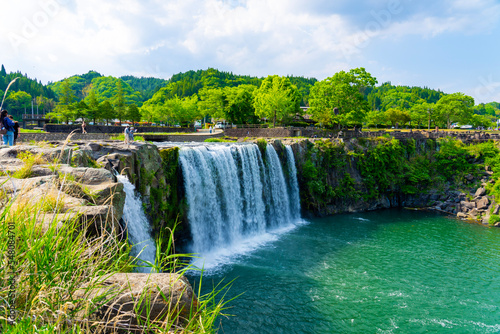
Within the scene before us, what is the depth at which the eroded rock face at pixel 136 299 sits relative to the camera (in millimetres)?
2896

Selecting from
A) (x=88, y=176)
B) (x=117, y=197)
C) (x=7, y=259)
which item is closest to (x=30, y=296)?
(x=7, y=259)

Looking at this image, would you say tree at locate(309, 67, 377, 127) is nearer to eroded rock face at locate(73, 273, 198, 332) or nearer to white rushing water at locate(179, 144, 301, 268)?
white rushing water at locate(179, 144, 301, 268)

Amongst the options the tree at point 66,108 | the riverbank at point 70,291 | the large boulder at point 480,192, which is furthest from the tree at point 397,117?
the riverbank at point 70,291

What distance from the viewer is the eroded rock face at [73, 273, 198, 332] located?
2.90m

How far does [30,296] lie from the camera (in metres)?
2.74

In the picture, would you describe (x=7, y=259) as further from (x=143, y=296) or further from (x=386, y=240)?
(x=386, y=240)

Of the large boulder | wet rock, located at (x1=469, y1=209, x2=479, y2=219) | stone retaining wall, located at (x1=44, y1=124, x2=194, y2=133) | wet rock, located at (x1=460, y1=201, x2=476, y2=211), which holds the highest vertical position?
stone retaining wall, located at (x1=44, y1=124, x2=194, y2=133)

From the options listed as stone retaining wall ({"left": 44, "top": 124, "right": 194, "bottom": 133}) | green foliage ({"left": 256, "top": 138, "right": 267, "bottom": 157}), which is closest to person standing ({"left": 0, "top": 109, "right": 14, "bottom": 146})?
stone retaining wall ({"left": 44, "top": 124, "right": 194, "bottom": 133})

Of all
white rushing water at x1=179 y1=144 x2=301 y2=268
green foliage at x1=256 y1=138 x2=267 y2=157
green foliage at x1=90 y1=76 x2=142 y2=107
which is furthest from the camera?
green foliage at x1=90 y1=76 x2=142 y2=107

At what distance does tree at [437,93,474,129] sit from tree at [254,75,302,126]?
32978 millimetres

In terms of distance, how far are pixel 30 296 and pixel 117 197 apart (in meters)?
4.88

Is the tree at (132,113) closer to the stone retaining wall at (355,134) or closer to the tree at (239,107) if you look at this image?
the tree at (239,107)

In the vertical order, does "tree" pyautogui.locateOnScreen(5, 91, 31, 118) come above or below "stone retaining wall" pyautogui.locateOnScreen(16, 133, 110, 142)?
above

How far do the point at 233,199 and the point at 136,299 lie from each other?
1829cm
